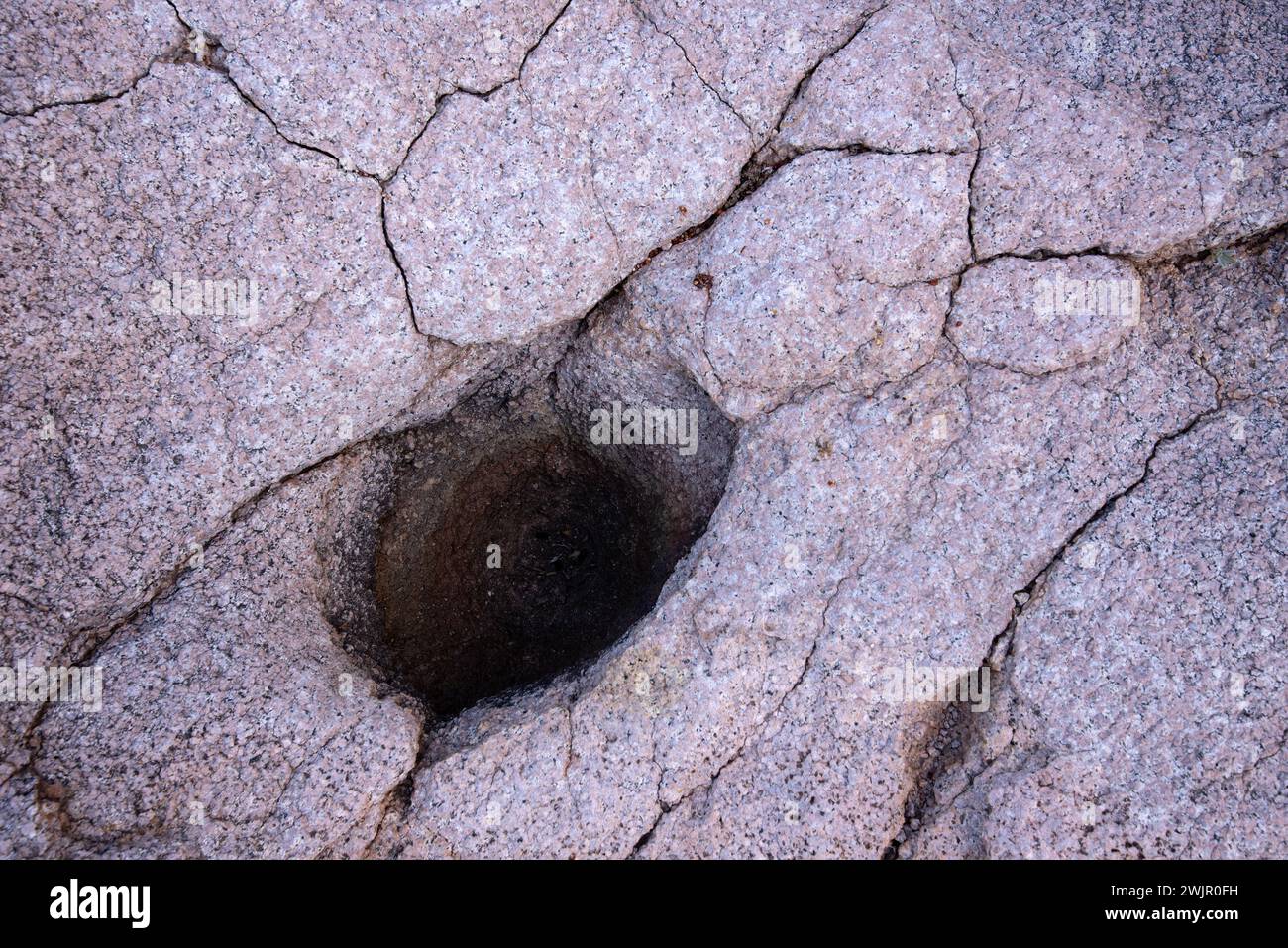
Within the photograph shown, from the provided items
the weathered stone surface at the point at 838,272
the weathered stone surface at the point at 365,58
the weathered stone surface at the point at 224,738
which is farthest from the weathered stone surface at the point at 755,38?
the weathered stone surface at the point at 224,738

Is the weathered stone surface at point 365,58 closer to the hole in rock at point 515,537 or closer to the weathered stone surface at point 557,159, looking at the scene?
the weathered stone surface at point 557,159

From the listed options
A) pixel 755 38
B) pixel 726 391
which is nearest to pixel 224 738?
pixel 726 391

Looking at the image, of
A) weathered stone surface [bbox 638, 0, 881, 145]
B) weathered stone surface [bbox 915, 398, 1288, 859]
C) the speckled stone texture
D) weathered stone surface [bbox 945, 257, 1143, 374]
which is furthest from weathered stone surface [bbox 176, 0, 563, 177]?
weathered stone surface [bbox 915, 398, 1288, 859]

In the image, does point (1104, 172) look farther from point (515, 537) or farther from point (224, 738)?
point (224, 738)

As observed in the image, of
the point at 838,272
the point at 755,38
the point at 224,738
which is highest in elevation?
the point at 755,38

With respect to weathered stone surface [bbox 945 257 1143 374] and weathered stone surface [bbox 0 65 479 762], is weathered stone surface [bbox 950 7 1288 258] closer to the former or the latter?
weathered stone surface [bbox 945 257 1143 374]
